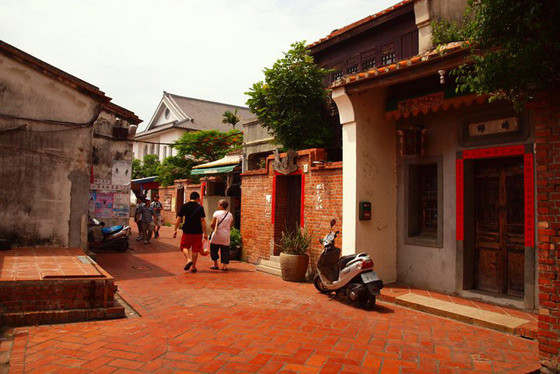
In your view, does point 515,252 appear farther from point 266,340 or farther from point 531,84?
point 266,340

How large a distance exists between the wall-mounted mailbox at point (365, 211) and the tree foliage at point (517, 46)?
3547 mm

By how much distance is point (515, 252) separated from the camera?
627 cm

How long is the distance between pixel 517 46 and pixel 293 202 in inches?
262

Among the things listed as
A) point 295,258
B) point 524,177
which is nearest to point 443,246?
point 524,177

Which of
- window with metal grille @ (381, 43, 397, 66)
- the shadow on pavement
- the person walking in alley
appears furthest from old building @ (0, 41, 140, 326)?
window with metal grille @ (381, 43, 397, 66)

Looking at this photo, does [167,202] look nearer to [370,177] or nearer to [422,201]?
[370,177]

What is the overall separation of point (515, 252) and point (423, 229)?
1.79m

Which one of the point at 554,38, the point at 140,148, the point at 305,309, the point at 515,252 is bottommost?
the point at 305,309

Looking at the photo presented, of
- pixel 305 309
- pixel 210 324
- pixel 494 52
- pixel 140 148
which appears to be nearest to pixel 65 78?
pixel 210 324

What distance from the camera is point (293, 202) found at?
965cm

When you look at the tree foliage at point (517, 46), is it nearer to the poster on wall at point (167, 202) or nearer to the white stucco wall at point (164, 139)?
the poster on wall at point (167, 202)

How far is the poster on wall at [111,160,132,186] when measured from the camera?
44.5 ft

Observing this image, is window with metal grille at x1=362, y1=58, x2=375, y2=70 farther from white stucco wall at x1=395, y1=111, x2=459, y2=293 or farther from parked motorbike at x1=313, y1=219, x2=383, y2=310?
parked motorbike at x1=313, y1=219, x2=383, y2=310

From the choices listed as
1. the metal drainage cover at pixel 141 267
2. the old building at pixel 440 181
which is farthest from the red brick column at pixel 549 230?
the metal drainage cover at pixel 141 267
